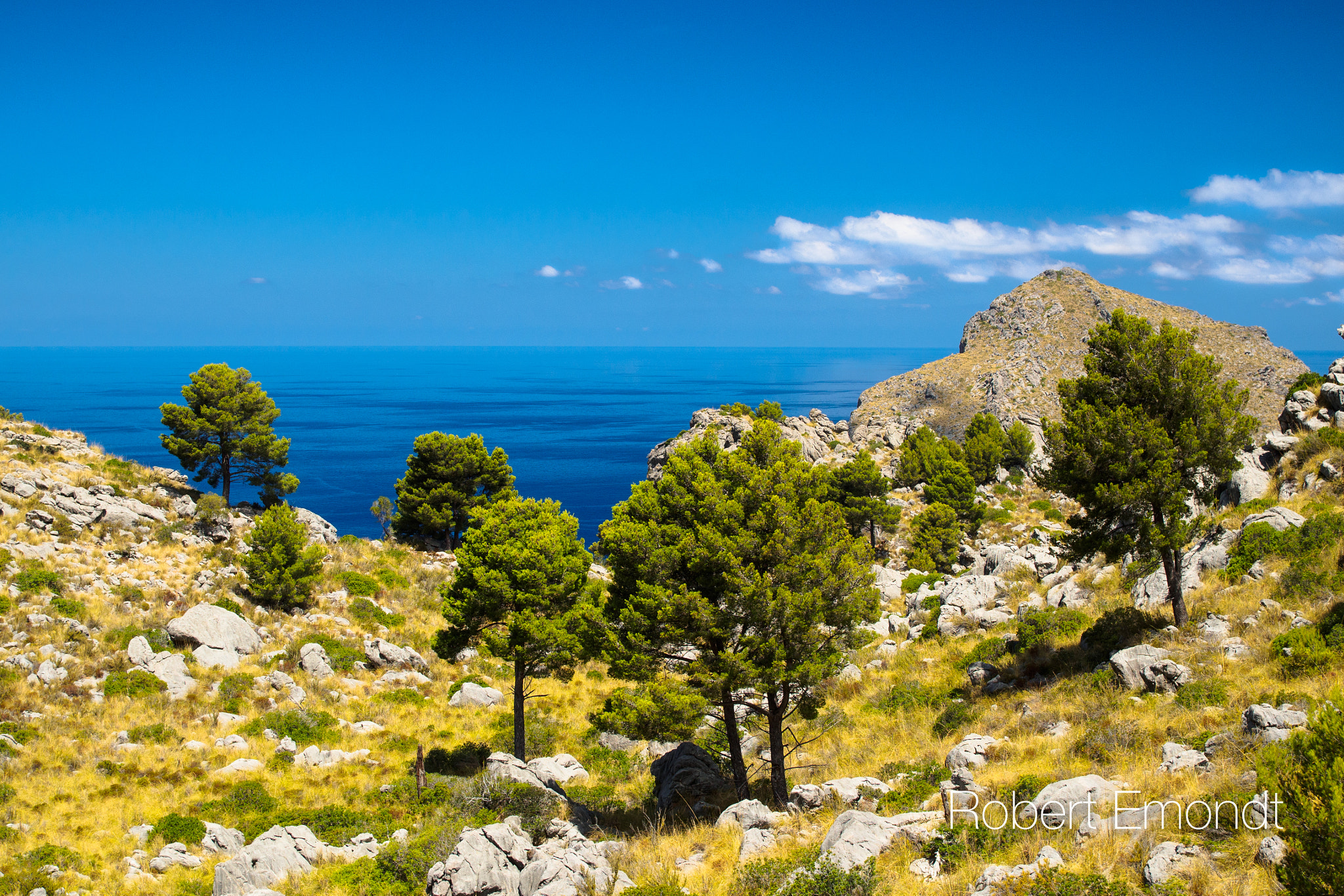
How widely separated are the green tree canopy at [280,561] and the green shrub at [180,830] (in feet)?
56.6

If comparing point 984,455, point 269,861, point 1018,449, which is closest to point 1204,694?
point 269,861

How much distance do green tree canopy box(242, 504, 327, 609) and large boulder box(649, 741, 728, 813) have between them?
73.2 feet

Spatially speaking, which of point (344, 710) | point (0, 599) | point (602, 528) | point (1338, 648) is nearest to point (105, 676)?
point (0, 599)

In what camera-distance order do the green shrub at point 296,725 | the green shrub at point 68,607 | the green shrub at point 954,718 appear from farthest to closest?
the green shrub at point 68,607
the green shrub at point 296,725
the green shrub at point 954,718

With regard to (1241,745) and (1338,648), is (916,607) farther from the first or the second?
(1241,745)

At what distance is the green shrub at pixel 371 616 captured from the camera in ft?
124

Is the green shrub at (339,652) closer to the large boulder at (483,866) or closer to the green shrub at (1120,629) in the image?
the large boulder at (483,866)

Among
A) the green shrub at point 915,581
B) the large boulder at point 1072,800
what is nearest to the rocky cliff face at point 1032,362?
the green shrub at point 915,581

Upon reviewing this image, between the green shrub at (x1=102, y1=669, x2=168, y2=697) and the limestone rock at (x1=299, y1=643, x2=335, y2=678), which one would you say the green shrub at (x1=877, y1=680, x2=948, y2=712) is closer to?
the limestone rock at (x1=299, y1=643, x2=335, y2=678)

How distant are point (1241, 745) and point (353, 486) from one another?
397 feet

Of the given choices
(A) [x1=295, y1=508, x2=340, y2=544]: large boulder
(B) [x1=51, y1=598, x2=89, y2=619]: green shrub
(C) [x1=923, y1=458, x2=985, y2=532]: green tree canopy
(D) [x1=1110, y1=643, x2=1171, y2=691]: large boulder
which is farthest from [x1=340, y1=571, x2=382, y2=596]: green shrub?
(C) [x1=923, y1=458, x2=985, y2=532]: green tree canopy

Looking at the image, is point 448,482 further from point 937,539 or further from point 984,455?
point 984,455

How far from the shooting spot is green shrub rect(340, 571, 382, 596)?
40562 millimetres

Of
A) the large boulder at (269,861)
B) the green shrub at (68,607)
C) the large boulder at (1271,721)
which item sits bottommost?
the large boulder at (269,861)
